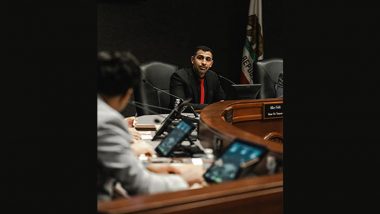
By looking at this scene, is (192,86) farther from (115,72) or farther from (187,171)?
(115,72)

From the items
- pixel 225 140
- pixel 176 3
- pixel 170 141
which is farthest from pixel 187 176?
pixel 176 3

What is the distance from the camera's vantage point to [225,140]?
1.73m

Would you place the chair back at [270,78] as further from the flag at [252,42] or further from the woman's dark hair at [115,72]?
the woman's dark hair at [115,72]

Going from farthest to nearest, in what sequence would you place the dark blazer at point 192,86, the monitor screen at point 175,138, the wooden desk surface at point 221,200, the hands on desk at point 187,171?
the dark blazer at point 192,86
the monitor screen at point 175,138
the hands on desk at point 187,171
the wooden desk surface at point 221,200

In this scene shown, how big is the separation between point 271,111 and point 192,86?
56 cm

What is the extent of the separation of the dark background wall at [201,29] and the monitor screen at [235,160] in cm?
127

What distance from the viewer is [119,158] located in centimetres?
119

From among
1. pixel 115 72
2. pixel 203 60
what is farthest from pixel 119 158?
pixel 203 60

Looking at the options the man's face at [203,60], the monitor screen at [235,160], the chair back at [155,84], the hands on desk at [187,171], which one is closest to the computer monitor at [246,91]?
the man's face at [203,60]

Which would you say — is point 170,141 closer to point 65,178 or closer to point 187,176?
point 187,176

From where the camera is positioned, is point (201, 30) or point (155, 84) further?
point (155, 84)

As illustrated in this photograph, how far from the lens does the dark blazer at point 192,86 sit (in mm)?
2830

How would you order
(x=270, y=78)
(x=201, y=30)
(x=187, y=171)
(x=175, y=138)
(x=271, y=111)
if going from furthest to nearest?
(x=270, y=78), (x=271, y=111), (x=201, y=30), (x=175, y=138), (x=187, y=171)

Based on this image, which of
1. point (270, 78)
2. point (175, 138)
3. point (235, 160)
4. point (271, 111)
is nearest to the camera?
point (235, 160)
